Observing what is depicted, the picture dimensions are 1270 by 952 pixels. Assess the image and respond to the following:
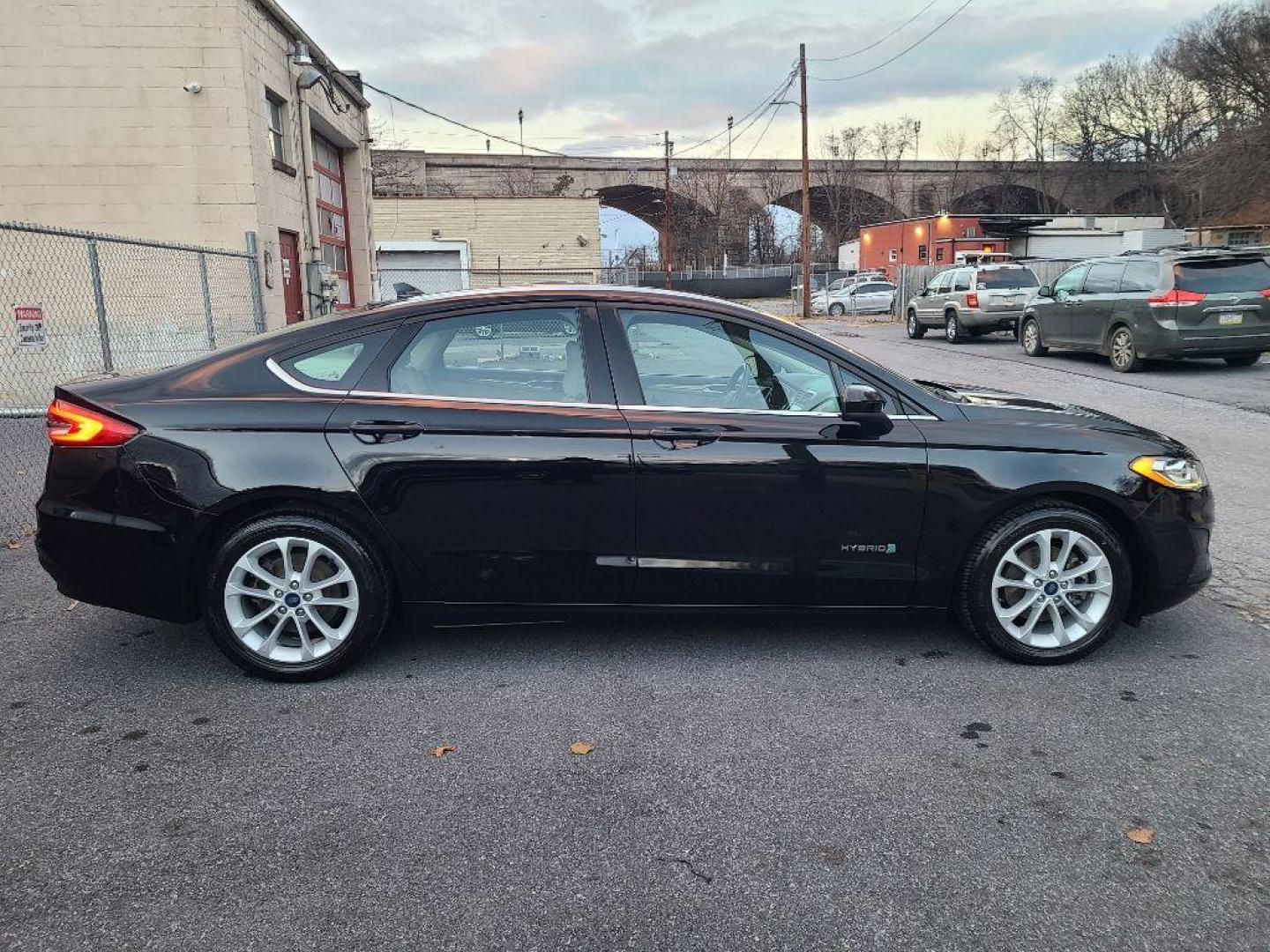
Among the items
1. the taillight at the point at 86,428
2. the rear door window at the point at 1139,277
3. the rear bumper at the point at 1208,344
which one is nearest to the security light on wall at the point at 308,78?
the rear door window at the point at 1139,277

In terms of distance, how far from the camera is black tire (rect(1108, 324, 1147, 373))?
13742 mm

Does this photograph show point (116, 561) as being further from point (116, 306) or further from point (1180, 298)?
point (1180, 298)

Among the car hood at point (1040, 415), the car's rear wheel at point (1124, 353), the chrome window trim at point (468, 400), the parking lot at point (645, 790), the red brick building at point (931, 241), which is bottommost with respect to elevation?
the parking lot at point (645, 790)

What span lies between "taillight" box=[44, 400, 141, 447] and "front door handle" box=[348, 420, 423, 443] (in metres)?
0.86

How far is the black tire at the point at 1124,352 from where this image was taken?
13.7 m

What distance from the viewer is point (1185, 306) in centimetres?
1288

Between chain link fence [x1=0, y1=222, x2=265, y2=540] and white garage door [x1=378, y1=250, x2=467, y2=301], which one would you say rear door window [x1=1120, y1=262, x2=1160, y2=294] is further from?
white garage door [x1=378, y1=250, x2=467, y2=301]

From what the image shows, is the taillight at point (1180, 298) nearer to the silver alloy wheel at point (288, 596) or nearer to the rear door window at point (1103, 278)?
the rear door window at point (1103, 278)

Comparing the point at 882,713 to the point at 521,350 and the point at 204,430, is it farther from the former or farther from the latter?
the point at 204,430

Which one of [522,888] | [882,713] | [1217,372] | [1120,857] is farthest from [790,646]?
[1217,372]

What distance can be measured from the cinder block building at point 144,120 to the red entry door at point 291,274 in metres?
0.64

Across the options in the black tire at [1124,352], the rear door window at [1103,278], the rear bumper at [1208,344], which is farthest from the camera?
the rear door window at [1103,278]

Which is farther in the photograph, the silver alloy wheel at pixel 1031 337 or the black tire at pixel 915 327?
the black tire at pixel 915 327

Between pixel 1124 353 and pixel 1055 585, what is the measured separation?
1190 cm
